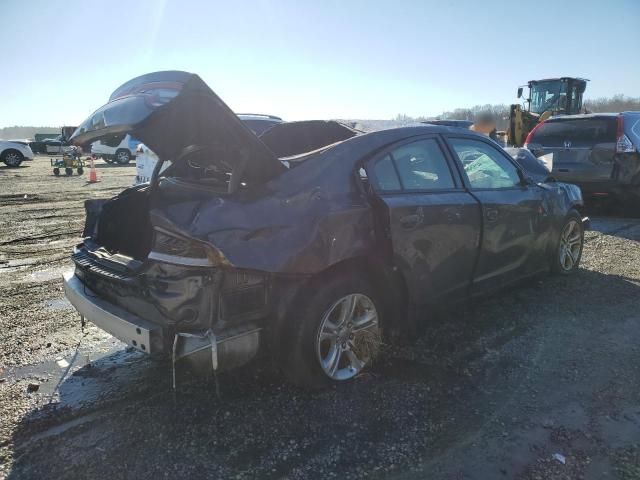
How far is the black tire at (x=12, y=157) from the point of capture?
77.8 feet

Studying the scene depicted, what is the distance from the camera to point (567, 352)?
145 inches

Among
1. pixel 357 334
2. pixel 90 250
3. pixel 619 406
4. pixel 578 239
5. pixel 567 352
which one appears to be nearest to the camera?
pixel 619 406

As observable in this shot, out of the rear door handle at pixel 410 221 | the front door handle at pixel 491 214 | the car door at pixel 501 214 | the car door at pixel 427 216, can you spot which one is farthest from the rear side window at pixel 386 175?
the front door handle at pixel 491 214

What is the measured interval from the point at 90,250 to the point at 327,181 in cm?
176

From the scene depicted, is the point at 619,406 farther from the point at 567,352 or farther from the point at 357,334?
the point at 357,334

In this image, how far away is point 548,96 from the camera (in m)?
20.4

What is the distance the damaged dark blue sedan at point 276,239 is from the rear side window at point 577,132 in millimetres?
5746

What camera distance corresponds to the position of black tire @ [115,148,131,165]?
28.0m

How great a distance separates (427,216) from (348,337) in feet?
3.28

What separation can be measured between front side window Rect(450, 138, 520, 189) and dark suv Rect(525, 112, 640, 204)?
4471 millimetres

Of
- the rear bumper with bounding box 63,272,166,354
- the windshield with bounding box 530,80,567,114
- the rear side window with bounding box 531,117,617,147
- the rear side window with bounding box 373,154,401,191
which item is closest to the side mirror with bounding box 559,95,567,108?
the windshield with bounding box 530,80,567,114

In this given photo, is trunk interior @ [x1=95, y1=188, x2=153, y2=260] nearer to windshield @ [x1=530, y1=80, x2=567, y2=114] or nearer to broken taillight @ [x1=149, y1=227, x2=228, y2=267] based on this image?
broken taillight @ [x1=149, y1=227, x2=228, y2=267]

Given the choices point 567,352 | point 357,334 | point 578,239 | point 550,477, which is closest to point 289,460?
point 357,334

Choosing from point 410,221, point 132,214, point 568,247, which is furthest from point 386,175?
point 568,247
